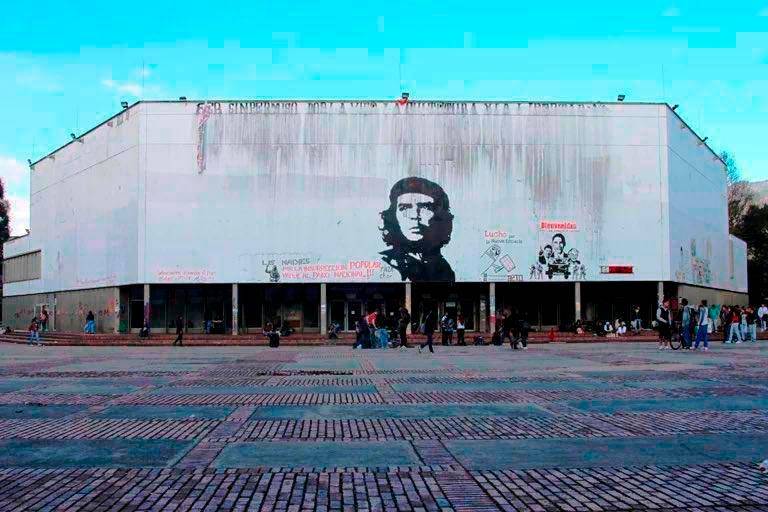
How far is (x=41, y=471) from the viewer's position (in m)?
7.04

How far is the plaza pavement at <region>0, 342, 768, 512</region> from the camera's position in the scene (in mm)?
6094

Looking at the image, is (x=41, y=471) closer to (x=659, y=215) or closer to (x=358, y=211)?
(x=358, y=211)

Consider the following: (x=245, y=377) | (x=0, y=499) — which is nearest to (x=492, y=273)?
(x=245, y=377)

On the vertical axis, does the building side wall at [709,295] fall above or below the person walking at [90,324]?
above

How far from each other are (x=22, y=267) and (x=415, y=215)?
135ft

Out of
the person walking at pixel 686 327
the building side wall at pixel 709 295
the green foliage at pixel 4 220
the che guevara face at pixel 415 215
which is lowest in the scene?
the person walking at pixel 686 327

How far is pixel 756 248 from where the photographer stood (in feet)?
255

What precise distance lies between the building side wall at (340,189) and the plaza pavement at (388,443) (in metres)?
28.8

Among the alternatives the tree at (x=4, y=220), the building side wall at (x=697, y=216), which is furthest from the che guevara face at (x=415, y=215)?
the tree at (x=4, y=220)

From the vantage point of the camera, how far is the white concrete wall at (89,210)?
153 ft

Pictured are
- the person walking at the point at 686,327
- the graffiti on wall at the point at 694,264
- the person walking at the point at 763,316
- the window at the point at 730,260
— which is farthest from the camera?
the window at the point at 730,260

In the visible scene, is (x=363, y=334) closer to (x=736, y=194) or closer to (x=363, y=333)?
(x=363, y=333)

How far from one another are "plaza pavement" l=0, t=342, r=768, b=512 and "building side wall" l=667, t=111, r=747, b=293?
34513 mm

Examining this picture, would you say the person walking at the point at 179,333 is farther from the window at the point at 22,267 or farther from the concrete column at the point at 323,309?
the window at the point at 22,267
